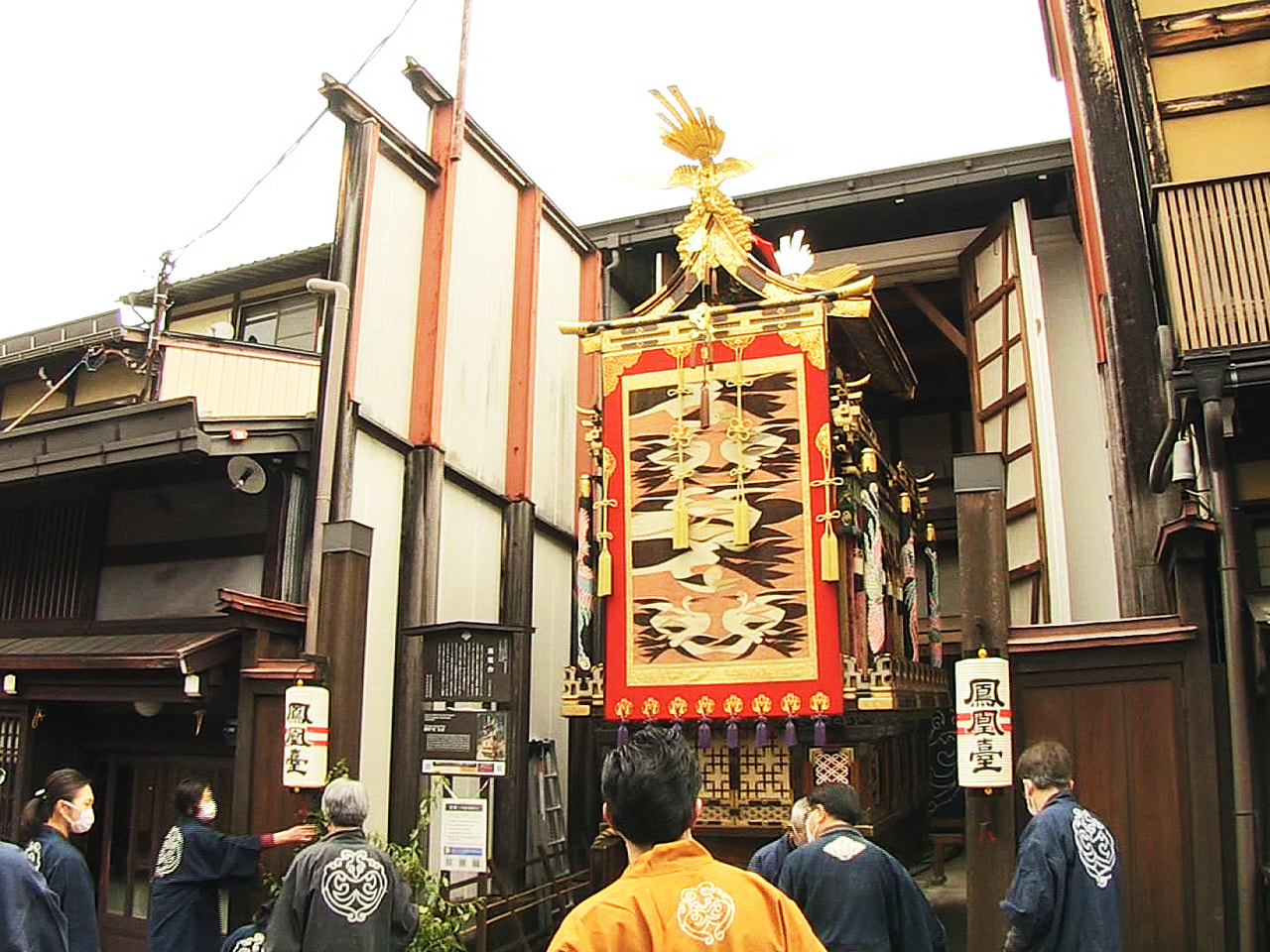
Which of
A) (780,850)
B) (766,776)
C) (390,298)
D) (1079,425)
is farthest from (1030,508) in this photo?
(780,850)

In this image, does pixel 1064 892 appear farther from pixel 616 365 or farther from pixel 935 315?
pixel 935 315

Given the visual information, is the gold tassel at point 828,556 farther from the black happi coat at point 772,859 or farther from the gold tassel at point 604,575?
the black happi coat at point 772,859

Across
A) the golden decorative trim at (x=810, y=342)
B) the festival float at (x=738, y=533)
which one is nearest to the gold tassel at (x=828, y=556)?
the festival float at (x=738, y=533)

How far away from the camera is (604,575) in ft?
40.2

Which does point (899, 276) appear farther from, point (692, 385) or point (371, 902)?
point (371, 902)

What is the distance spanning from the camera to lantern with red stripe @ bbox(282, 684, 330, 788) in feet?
29.6

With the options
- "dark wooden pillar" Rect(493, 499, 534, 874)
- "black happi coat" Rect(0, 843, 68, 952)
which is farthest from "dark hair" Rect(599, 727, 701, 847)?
"dark wooden pillar" Rect(493, 499, 534, 874)

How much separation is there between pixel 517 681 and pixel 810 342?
455cm

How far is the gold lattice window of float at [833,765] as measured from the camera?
11.6m

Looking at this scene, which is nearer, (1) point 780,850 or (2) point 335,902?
(2) point 335,902

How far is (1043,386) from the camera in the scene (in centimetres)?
1380

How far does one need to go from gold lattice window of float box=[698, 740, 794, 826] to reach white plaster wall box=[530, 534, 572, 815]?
8.41 ft

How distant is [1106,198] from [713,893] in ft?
32.5

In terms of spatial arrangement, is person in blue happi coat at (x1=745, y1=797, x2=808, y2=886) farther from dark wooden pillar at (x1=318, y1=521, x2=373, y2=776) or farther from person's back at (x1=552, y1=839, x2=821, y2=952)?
person's back at (x1=552, y1=839, x2=821, y2=952)
